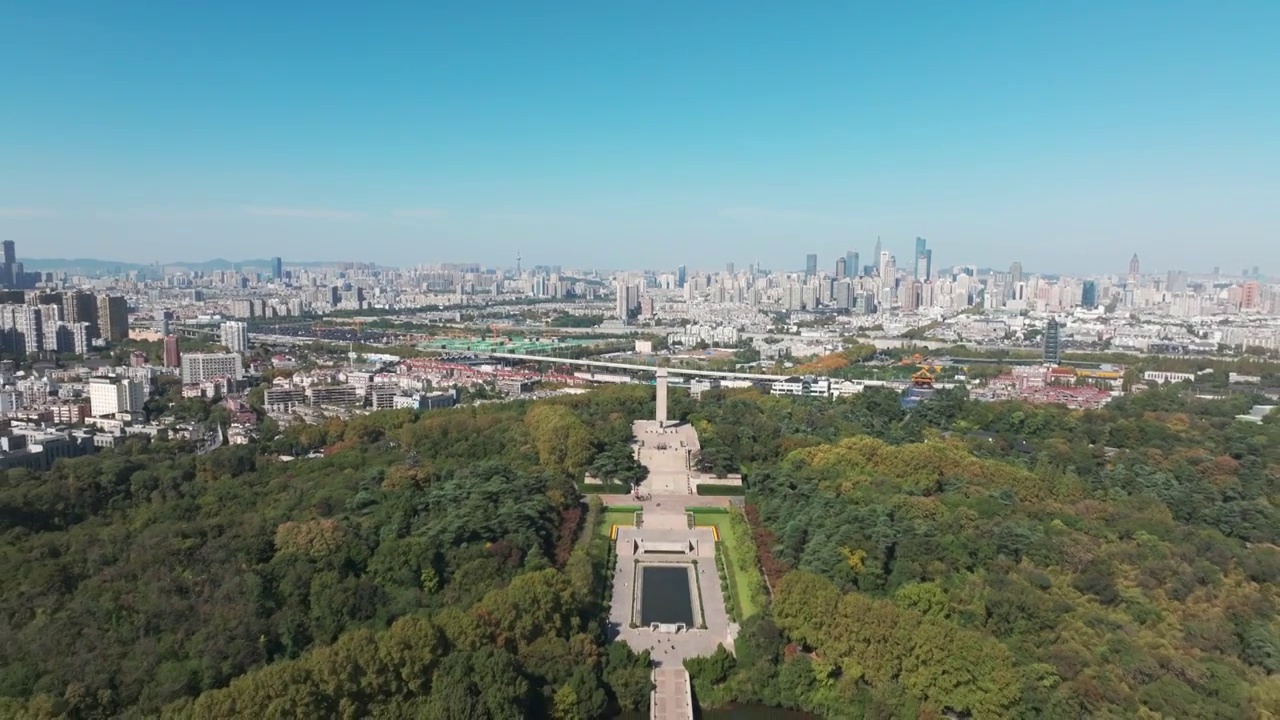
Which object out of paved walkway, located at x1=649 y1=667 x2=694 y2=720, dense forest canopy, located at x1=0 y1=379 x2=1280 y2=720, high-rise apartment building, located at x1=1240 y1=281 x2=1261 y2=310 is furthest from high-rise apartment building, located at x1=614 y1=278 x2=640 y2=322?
paved walkway, located at x1=649 y1=667 x2=694 y2=720

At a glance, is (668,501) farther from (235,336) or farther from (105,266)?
(105,266)

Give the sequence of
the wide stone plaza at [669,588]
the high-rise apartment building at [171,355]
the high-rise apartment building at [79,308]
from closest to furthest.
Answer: the wide stone plaza at [669,588]
the high-rise apartment building at [171,355]
the high-rise apartment building at [79,308]

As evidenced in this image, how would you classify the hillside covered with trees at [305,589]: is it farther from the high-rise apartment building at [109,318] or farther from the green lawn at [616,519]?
the high-rise apartment building at [109,318]

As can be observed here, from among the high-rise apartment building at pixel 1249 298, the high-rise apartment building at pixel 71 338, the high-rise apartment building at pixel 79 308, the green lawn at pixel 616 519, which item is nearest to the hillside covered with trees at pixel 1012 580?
the green lawn at pixel 616 519

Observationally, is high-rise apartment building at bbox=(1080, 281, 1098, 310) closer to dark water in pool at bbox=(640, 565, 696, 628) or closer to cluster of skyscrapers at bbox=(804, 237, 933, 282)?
Result: cluster of skyscrapers at bbox=(804, 237, 933, 282)

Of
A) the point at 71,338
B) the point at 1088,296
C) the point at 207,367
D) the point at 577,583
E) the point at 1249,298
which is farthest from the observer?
the point at 1088,296

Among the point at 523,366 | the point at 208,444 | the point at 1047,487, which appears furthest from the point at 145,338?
the point at 1047,487

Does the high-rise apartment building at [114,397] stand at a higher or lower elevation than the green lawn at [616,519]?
higher

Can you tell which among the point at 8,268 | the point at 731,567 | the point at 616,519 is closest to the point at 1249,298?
the point at 616,519
